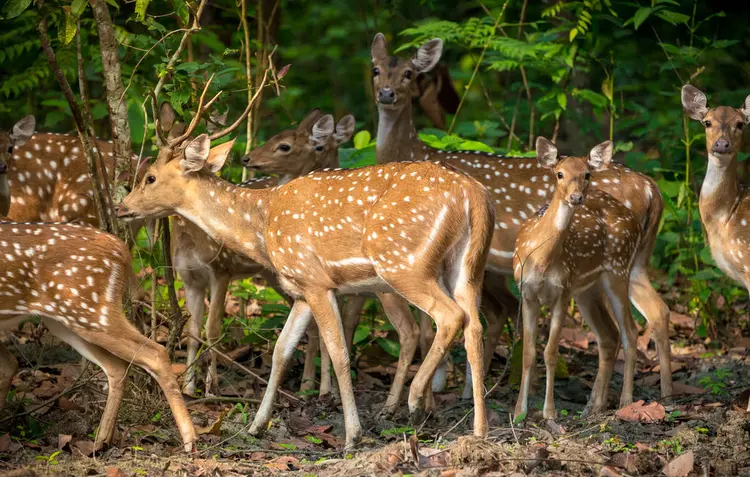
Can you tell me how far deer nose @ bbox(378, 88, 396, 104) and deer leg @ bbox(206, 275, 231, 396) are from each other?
6.50 ft

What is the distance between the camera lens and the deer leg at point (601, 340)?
27.0 ft

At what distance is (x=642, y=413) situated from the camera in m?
7.33

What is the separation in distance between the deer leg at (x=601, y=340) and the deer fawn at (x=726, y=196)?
38.1 inches

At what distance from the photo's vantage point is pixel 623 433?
22.9 ft

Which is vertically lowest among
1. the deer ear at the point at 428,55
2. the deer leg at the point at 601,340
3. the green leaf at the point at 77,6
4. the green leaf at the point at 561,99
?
the deer leg at the point at 601,340

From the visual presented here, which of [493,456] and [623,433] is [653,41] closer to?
[623,433]

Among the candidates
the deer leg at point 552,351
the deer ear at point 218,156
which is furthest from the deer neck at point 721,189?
the deer ear at point 218,156

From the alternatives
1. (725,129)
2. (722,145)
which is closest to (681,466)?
(722,145)

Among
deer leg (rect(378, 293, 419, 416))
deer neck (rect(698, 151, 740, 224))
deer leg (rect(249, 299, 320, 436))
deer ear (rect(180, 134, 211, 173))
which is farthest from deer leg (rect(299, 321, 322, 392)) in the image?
deer neck (rect(698, 151, 740, 224))

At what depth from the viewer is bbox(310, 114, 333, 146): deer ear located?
367 inches

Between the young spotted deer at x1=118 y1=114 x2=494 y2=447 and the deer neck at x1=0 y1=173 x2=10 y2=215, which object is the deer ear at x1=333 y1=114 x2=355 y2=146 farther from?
the deer neck at x1=0 y1=173 x2=10 y2=215

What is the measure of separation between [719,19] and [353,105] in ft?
16.9

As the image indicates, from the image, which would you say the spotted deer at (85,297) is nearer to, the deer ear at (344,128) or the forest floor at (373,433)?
the forest floor at (373,433)

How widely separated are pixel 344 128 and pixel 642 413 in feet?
12.1
